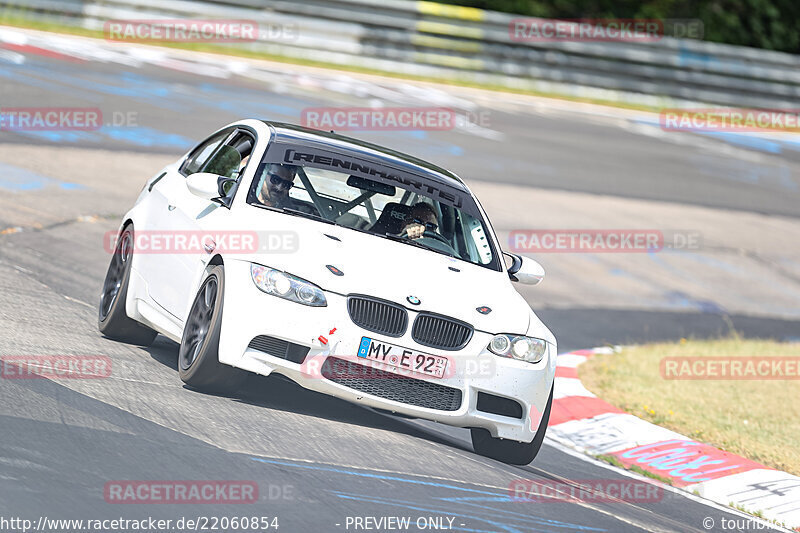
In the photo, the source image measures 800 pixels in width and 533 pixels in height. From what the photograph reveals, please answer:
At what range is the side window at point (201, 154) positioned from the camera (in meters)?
8.95

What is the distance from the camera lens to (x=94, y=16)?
22.4m

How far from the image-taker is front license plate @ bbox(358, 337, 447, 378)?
683 cm

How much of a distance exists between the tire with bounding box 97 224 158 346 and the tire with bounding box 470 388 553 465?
2.48 meters

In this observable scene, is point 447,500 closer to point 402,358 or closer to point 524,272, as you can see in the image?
point 402,358
